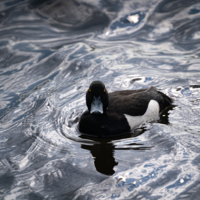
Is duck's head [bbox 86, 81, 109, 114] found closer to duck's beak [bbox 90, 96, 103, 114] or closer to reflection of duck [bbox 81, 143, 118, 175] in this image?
duck's beak [bbox 90, 96, 103, 114]

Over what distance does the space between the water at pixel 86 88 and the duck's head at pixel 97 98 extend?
1.76 feet

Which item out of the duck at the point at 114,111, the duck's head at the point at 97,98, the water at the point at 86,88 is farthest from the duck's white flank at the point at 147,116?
the duck's head at the point at 97,98

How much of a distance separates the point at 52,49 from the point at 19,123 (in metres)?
3.81

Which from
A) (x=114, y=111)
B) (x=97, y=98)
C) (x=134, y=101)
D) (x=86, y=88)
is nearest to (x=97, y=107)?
(x=97, y=98)

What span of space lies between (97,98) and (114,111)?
478 millimetres

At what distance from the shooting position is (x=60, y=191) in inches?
175

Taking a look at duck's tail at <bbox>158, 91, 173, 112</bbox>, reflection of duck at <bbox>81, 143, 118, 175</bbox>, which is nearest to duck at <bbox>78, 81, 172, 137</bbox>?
duck's tail at <bbox>158, 91, 173, 112</bbox>

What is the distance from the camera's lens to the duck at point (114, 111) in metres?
5.71

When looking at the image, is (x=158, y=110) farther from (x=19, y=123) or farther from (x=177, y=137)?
(x=19, y=123)

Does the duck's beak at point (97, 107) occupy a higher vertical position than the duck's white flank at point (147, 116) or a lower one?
higher

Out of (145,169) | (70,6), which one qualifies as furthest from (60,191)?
(70,6)

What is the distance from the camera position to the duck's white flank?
19.4 ft

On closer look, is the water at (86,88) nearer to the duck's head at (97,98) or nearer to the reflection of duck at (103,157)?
the reflection of duck at (103,157)

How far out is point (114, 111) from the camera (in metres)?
5.94
